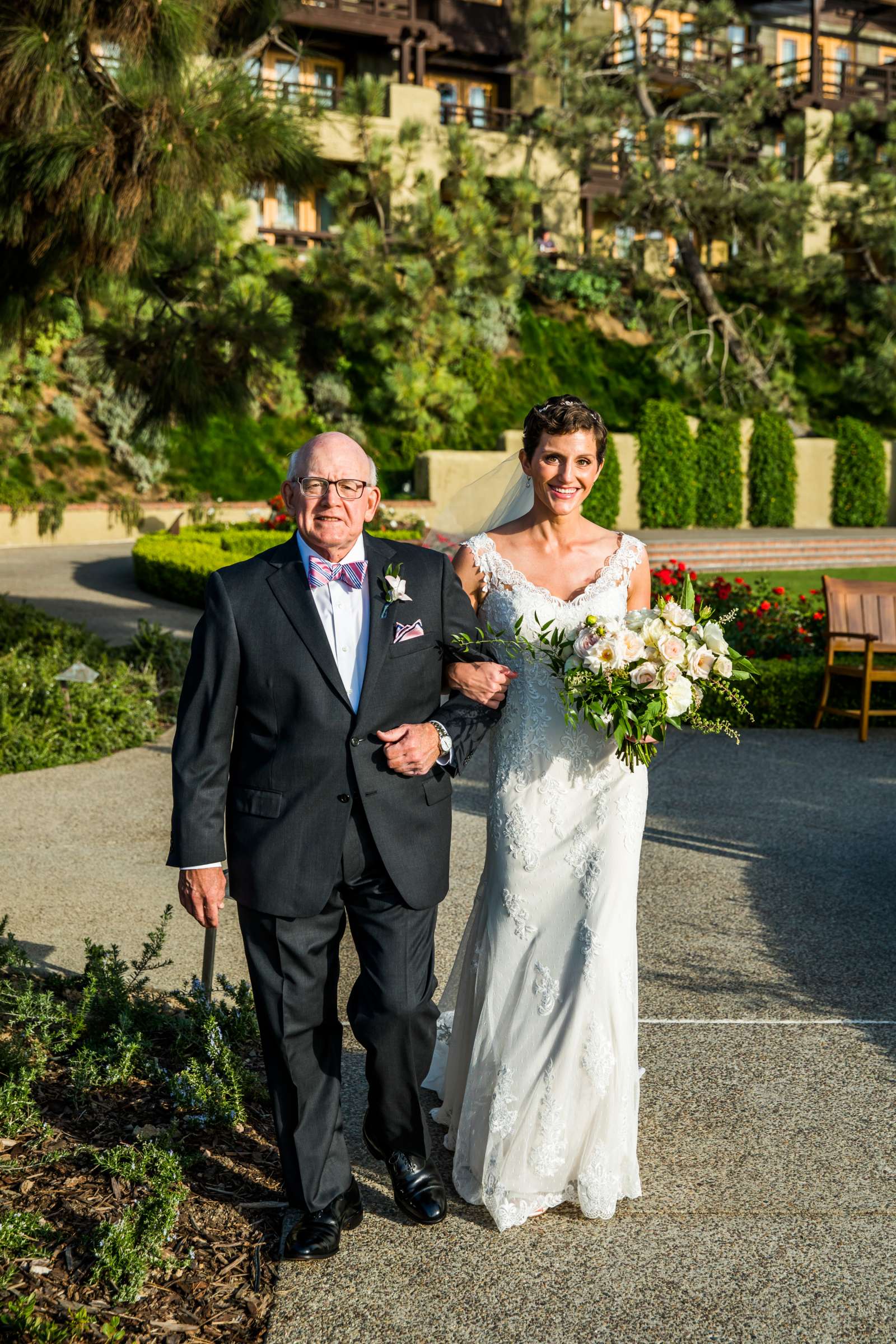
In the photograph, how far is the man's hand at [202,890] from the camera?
293 cm

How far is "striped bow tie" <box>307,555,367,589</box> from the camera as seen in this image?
2.97 metres

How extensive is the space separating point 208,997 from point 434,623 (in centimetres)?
177

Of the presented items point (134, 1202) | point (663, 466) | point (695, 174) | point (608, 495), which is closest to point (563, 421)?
point (134, 1202)

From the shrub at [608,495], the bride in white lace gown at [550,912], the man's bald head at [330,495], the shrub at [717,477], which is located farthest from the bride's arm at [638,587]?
the shrub at [717,477]

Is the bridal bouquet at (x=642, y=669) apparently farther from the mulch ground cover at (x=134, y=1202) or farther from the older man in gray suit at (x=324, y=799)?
the mulch ground cover at (x=134, y=1202)

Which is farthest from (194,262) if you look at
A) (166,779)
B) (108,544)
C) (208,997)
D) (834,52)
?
(834,52)

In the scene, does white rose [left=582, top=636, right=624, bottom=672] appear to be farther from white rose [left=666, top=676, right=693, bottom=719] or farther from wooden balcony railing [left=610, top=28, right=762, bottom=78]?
wooden balcony railing [left=610, top=28, right=762, bottom=78]

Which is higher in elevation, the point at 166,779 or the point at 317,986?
the point at 317,986

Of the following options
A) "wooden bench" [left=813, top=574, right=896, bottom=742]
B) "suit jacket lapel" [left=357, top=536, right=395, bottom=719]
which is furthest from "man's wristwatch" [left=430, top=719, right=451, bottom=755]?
"wooden bench" [left=813, top=574, right=896, bottom=742]

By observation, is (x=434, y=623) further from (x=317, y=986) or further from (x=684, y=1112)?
(x=684, y=1112)

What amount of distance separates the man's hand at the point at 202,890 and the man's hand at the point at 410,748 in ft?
1.57

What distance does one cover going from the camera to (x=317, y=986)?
9.89ft

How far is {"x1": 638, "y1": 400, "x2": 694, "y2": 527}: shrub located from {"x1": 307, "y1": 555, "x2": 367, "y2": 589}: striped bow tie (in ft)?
82.7

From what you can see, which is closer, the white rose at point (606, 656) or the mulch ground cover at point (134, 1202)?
the mulch ground cover at point (134, 1202)
